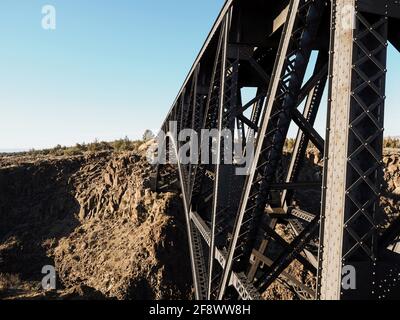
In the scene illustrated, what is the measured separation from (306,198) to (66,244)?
57.5 feet

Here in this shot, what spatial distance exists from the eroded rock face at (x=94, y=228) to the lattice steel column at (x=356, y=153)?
Result: 1271cm

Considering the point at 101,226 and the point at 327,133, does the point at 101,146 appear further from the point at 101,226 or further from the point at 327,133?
the point at 327,133

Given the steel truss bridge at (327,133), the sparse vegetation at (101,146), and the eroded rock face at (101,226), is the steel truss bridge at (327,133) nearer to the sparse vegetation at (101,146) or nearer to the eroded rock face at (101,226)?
the eroded rock face at (101,226)

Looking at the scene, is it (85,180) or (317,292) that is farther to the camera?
(85,180)

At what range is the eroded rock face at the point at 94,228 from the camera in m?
18.8

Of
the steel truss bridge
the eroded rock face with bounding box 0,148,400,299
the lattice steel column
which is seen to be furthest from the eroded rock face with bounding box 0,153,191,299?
the lattice steel column

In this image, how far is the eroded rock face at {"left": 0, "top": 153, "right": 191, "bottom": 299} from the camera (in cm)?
1883

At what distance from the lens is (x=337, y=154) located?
3.18 metres

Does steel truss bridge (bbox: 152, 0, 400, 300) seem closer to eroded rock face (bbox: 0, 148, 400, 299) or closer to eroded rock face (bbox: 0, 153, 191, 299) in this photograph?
eroded rock face (bbox: 0, 148, 400, 299)

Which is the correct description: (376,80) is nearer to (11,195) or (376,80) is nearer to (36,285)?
(36,285)

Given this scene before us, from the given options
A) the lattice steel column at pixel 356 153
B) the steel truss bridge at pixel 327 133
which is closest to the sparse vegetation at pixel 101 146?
the steel truss bridge at pixel 327 133

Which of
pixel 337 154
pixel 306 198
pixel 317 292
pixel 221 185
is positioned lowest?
pixel 306 198

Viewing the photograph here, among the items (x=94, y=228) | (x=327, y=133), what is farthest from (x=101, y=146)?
(x=327, y=133)
